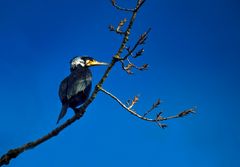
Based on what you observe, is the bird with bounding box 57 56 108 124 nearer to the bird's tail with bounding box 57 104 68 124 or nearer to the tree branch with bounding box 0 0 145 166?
the bird's tail with bounding box 57 104 68 124

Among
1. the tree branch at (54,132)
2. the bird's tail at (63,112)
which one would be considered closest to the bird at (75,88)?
the bird's tail at (63,112)

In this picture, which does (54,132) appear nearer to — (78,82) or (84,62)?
(78,82)

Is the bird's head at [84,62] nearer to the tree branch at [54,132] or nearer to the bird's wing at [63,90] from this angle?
the bird's wing at [63,90]

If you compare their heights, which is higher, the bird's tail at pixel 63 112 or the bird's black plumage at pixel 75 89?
the bird's black plumage at pixel 75 89

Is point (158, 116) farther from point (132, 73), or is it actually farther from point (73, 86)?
point (73, 86)

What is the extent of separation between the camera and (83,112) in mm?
5195

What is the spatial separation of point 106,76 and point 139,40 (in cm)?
64

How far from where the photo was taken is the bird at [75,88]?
691cm

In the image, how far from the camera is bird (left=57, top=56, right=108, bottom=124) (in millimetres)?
6906

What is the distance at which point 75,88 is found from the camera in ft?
22.9

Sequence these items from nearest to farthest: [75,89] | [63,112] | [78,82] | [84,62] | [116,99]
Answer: [116,99] < [63,112] < [75,89] < [78,82] < [84,62]

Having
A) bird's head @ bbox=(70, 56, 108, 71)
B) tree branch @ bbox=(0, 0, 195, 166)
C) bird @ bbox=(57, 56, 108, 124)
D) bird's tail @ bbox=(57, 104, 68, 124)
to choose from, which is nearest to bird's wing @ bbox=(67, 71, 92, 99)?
bird @ bbox=(57, 56, 108, 124)

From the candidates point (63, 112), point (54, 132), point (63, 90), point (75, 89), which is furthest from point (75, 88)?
point (54, 132)

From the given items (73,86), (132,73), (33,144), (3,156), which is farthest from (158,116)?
(73,86)
